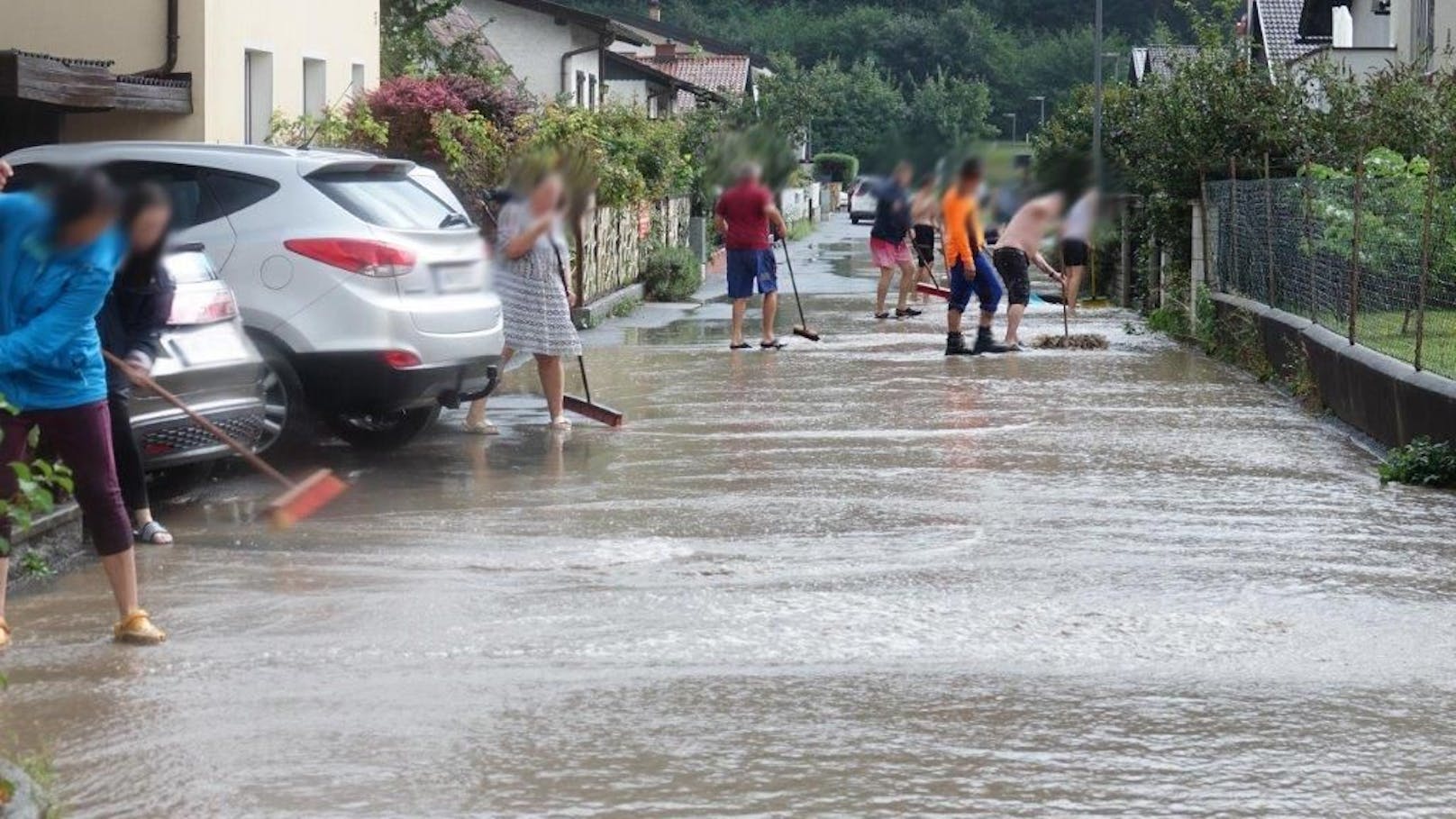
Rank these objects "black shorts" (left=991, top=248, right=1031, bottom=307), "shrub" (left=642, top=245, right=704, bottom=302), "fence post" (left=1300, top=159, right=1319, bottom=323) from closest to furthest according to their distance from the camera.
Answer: "fence post" (left=1300, top=159, right=1319, bottom=323), "black shorts" (left=991, top=248, right=1031, bottom=307), "shrub" (left=642, top=245, right=704, bottom=302)

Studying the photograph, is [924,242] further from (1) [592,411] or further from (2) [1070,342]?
(1) [592,411]

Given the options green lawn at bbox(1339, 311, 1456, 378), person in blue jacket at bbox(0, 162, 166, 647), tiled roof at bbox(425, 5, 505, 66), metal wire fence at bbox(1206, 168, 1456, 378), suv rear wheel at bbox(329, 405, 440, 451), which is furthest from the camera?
tiled roof at bbox(425, 5, 505, 66)

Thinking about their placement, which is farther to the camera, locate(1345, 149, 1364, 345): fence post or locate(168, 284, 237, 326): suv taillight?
locate(1345, 149, 1364, 345): fence post

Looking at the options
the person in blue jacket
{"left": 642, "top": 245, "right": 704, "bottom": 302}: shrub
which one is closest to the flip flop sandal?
the person in blue jacket

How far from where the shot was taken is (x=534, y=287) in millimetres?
12734

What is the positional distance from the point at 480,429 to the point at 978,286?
7.02 metres

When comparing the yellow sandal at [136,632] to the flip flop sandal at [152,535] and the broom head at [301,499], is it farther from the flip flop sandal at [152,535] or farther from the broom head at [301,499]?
the flip flop sandal at [152,535]

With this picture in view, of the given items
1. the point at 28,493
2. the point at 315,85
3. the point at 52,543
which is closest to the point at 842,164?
→ the point at 315,85

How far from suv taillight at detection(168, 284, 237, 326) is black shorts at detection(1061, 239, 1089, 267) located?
15.9 metres

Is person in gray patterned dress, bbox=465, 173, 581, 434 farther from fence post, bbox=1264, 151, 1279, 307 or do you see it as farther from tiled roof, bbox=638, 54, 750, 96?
tiled roof, bbox=638, 54, 750, 96

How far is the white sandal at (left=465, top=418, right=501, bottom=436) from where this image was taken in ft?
42.6

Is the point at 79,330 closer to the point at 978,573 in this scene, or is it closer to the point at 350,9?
the point at 978,573

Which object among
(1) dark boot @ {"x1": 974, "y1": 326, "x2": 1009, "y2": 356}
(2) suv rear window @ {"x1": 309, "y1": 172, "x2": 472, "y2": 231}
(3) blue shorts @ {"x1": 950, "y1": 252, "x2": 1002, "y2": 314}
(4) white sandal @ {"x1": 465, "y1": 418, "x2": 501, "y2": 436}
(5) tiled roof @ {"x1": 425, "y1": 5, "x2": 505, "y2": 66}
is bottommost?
(4) white sandal @ {"x1": 465, "y1": 418, "x2": 501, "y2": 436}

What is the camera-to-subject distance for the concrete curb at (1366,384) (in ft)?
36.8
